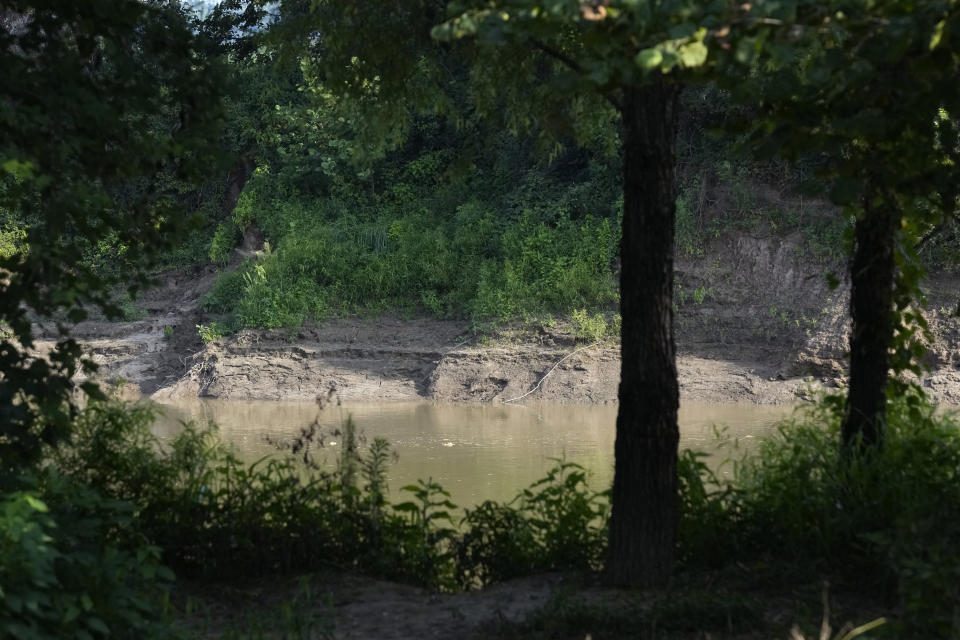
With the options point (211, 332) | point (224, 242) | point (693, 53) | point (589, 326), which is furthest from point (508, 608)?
point (224, 242)

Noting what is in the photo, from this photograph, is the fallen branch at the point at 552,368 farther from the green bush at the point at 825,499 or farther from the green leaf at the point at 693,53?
the green leaf at the point at 693,53

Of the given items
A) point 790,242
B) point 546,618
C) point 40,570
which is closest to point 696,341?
point 790,242

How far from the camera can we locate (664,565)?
5.77m

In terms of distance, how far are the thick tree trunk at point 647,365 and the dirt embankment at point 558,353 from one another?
12298 millimetres

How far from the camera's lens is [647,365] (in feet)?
19.0

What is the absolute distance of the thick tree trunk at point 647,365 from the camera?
18.9ft

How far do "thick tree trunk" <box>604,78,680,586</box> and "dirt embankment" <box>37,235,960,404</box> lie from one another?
12.3 m

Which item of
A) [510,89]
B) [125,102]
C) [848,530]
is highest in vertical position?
[510,89]

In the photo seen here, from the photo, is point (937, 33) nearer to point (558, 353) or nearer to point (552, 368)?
point (552, 368)

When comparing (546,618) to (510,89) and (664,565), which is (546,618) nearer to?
(664,565)

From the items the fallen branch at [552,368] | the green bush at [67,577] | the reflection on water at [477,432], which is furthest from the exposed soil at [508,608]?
the fallen branch at [552,368]

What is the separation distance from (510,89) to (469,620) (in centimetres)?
384

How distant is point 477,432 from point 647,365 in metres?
9.97

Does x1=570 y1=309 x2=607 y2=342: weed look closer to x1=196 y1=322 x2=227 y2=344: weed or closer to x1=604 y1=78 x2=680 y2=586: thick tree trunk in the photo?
x1=196 y1=322 x2=227 y2=344: weed
